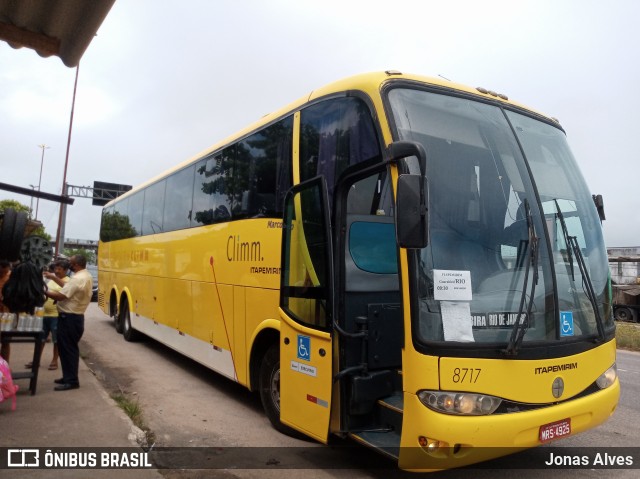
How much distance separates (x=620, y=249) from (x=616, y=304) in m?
14.9

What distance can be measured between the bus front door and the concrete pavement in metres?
1.33

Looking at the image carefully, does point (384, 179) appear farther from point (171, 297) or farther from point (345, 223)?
point (171, 297)

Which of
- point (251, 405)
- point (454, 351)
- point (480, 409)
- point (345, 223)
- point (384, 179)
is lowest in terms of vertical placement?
point (251, 405)

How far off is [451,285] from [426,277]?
193 mm

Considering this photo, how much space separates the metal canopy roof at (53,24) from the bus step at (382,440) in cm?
381

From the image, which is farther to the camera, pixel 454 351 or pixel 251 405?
pixel 251 405

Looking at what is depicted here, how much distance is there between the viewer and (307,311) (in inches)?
182

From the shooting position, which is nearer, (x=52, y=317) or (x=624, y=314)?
(x=52, y=317)

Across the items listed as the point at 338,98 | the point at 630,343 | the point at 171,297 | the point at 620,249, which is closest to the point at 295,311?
the point at 338,98

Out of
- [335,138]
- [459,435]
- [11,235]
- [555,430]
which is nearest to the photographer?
[11,235]

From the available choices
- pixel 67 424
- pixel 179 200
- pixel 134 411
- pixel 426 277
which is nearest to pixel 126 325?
pixel 179 200

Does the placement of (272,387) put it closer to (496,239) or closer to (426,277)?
(426,277)

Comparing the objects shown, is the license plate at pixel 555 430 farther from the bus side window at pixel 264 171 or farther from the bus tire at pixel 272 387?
the bus side window at pixel 264 171

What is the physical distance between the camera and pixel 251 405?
658 cm
